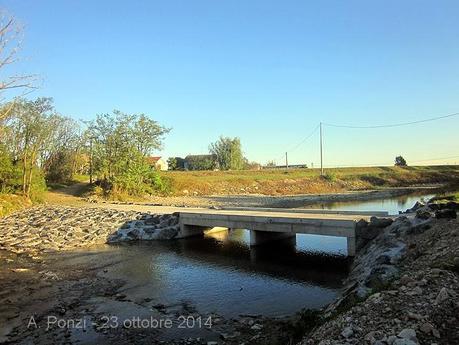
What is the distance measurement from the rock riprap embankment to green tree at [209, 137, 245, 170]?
84.7 m

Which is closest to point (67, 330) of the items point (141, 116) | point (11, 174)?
point (11, 174)

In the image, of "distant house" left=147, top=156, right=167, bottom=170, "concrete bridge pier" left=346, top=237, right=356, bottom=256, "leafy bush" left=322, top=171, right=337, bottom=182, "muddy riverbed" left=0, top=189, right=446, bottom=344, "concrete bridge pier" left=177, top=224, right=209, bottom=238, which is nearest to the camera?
"muddy riverbed" left=0, top=189, right=446, bottom=344

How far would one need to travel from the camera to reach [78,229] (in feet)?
87.8

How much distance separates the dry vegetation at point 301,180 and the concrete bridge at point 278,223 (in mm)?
31746

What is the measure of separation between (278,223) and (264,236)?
2480 mm

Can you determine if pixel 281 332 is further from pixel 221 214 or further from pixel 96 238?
pixel 96 238

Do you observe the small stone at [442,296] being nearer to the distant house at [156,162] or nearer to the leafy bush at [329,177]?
the distant house at [156,162]

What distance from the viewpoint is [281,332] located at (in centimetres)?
1040

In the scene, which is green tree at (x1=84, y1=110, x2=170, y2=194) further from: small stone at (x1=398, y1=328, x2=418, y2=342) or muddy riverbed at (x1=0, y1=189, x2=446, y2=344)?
small stone at (x1=398, y1=328, x2=418, y2=342)

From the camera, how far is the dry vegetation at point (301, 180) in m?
65.3

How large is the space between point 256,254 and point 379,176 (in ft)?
243

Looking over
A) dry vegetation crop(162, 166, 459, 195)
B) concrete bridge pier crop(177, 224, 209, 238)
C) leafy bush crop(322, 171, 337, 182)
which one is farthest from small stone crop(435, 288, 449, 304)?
leafy bush crop(322, 171, 337, 182)

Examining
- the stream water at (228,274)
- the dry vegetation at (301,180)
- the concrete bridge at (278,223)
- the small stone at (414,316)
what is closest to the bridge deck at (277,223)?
the concrete bridge at (278,223)

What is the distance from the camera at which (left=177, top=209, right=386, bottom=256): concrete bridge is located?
19125mm
